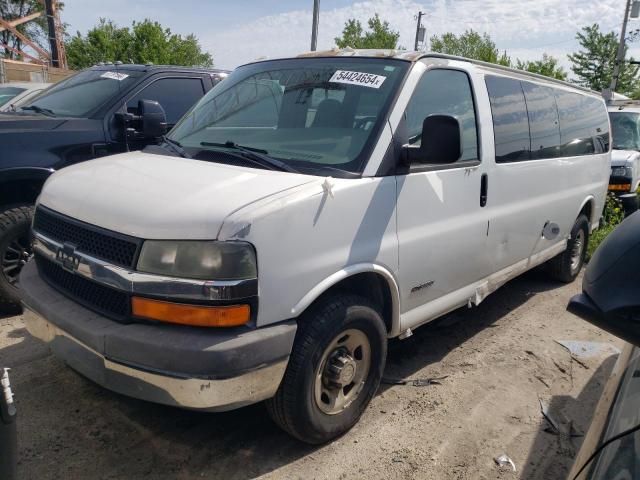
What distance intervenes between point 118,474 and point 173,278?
1110 mm

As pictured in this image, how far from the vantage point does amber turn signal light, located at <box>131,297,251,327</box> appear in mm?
2383

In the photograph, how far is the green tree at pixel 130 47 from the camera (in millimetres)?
29609

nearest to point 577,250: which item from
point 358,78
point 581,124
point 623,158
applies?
point 581,124

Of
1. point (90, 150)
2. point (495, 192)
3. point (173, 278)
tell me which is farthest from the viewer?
point (90, 150)

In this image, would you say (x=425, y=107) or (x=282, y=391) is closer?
(x=282, y=391)

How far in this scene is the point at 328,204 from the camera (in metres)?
2.69

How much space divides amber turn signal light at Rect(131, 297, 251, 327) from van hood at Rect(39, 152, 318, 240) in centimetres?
30

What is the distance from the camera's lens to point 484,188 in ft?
12.6

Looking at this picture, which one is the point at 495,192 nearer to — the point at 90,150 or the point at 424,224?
the point at 424,224

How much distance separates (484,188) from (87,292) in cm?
266

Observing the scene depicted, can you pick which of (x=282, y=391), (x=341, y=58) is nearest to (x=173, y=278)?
(x=282, y=391)

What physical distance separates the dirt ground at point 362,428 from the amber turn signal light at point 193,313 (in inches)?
34.9

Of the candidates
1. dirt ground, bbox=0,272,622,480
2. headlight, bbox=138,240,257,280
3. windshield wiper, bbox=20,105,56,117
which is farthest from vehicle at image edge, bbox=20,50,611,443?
windshield wiper, bbox=20,105,56,117

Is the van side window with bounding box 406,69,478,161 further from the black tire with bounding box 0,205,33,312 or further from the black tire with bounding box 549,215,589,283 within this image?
the black tire with bounding box 0,205,33,312
